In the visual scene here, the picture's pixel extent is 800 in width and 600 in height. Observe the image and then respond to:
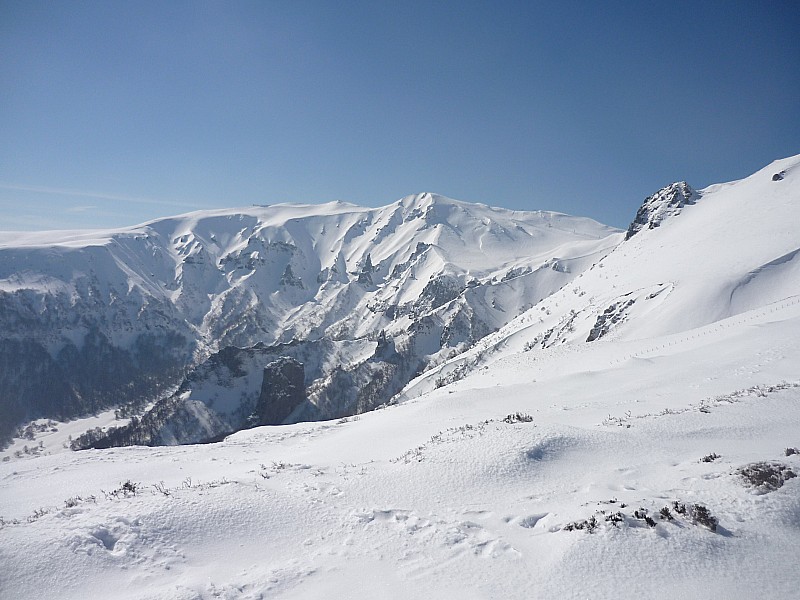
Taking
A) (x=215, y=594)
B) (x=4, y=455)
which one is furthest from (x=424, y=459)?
(x=4, y=455)

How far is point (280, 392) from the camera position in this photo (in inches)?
4754

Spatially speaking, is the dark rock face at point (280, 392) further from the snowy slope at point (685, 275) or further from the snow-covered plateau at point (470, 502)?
the snow-covered plateau at point (470, 502)

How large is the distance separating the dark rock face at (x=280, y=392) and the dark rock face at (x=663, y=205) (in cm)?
10207

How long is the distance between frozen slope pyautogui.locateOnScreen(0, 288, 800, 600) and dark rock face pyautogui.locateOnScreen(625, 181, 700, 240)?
366 feet

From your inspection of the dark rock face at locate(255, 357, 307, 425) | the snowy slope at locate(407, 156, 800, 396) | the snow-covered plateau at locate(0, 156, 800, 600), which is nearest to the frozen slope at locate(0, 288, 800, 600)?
the snow-covered plateau at locate(0, 156, 800, 600)

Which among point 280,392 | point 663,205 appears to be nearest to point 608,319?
point 663,205

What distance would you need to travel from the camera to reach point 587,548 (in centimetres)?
717

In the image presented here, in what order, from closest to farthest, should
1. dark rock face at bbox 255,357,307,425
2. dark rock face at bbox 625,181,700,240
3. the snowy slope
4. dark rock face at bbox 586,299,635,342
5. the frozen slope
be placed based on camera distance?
1. the frozen slope
2. the snowy slope
3. dark rock face at bbox 586,299,635,342
4. dark rock face at bbox 625,181,700,240
5. dark rock face at bbox 255,357,307,425

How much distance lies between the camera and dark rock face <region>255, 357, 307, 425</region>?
118 meters

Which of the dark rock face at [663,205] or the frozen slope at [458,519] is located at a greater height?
the dark rock face at [663,205]

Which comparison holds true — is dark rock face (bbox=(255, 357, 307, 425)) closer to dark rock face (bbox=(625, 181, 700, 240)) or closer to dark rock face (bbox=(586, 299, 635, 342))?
dark rock face (bbox=(586, 299, 635, 342))

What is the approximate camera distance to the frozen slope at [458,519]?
6801 mm

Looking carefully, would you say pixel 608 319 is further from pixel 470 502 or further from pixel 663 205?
pixel 663 205

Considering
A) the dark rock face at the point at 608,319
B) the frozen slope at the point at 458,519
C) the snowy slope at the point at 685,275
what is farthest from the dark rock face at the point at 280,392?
the frozen slope at the point at 458,519
